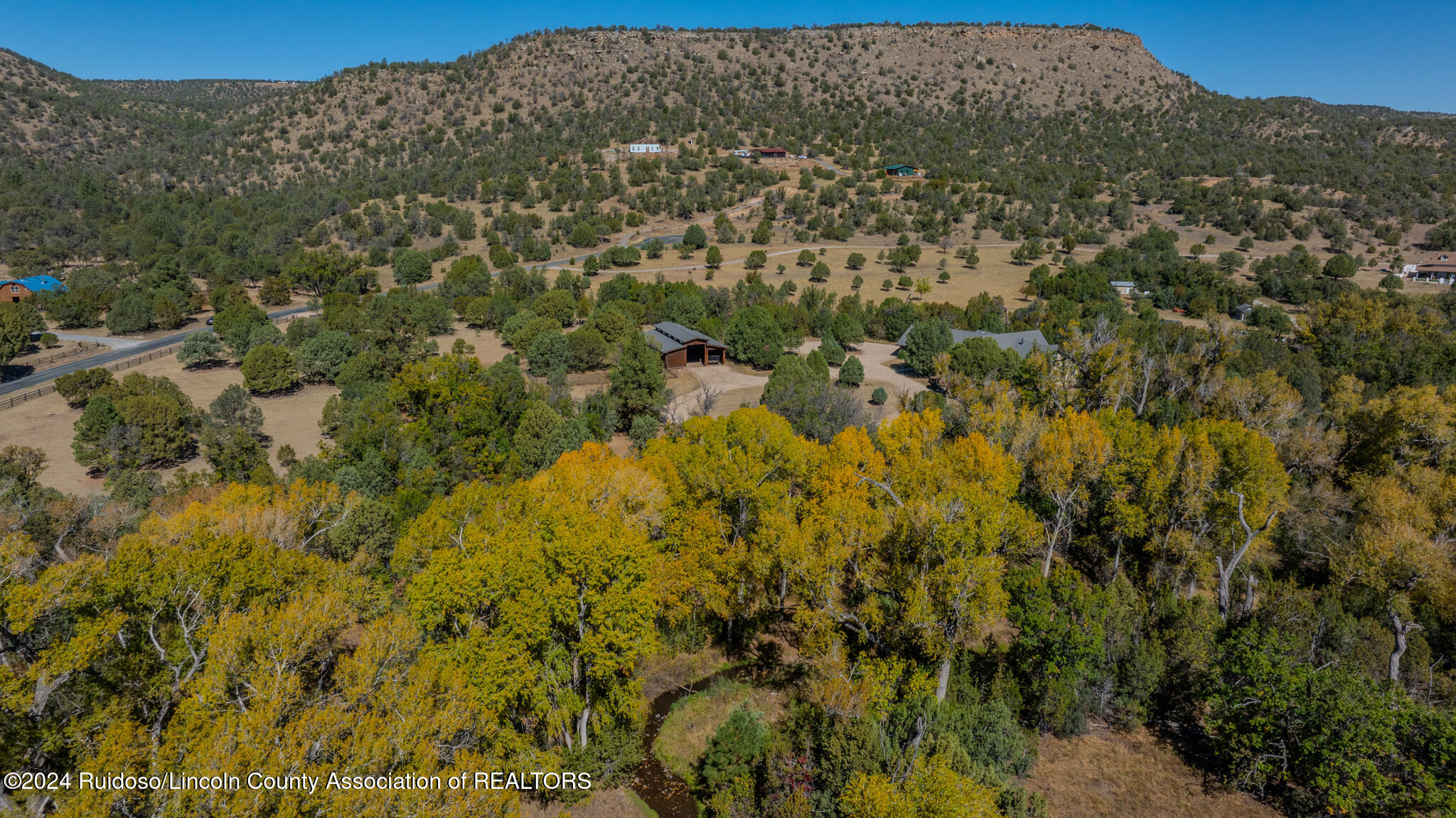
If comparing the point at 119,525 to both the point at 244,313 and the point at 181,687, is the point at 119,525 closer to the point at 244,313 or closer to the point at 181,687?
the point at 181,687

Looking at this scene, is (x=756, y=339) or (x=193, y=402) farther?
(x=756, y=339)

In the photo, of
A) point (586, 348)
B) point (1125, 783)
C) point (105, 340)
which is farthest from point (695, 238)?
point (1125, 783)

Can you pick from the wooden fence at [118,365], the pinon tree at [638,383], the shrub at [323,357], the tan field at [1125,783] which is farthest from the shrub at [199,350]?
the tan field at [1125,783]

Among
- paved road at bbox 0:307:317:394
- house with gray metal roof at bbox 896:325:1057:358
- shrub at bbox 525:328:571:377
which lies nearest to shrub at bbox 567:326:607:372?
shrub at bbox 525:328:571:377

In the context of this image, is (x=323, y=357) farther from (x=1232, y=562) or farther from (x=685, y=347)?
(x=1232, y=562)

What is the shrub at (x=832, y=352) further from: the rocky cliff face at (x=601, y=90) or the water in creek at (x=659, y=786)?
the rocky cliff face at (x=601, y=90)

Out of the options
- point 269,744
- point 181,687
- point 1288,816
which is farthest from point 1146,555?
point 181,687
